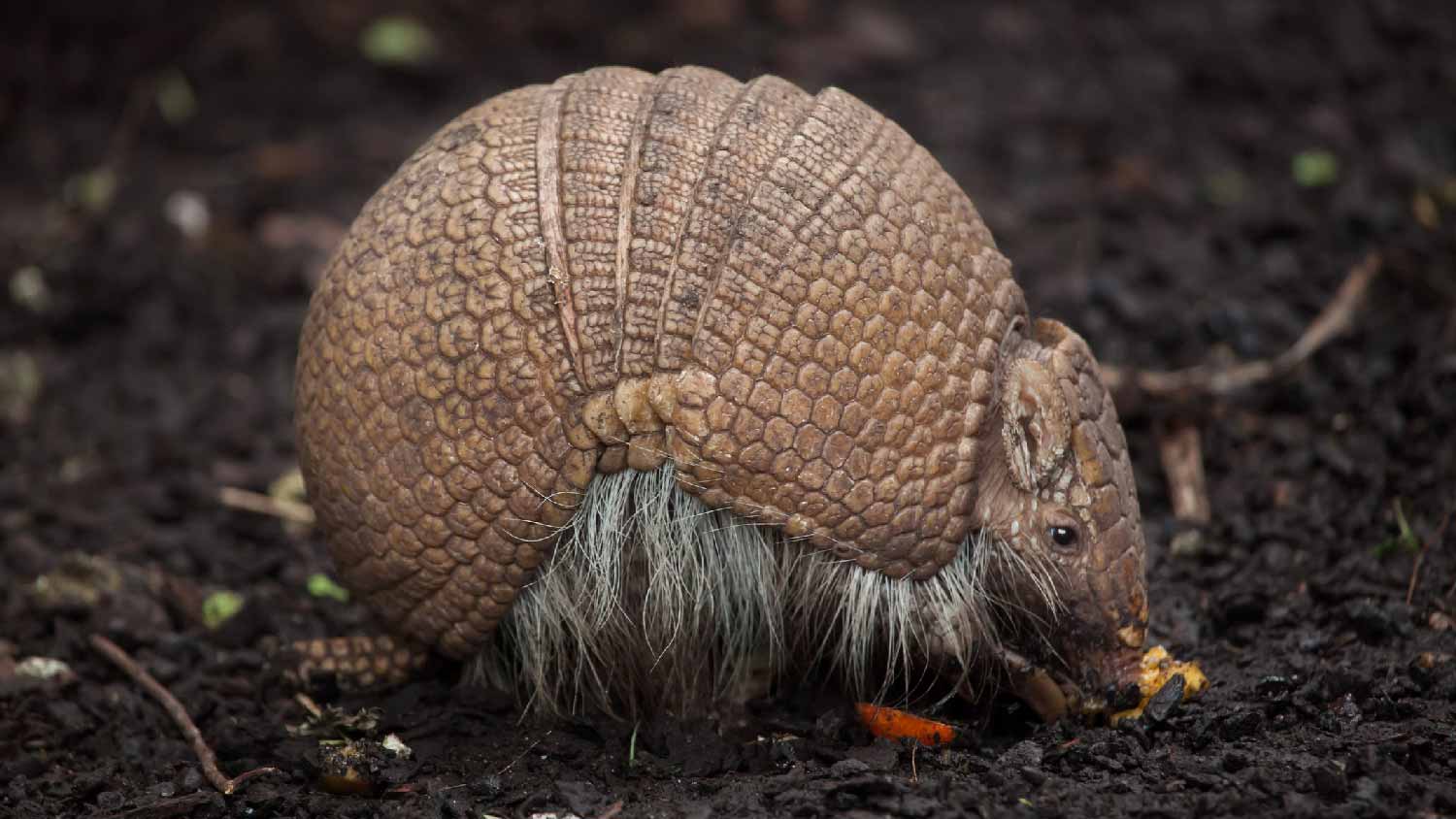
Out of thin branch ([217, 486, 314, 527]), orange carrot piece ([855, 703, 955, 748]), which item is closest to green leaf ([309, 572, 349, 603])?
thin branch ([217, 486, 314, 527])

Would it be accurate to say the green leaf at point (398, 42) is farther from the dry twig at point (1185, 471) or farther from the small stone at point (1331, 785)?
the small stone at point (1331, 785)

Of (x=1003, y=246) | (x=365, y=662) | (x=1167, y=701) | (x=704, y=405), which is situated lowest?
(x=365, y=662)

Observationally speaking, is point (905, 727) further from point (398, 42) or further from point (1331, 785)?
point (398, 42)

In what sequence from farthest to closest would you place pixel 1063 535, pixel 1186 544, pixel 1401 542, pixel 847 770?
pixel 1186 544 → pixel 1401 542 → pixel 1063 535 → pixel 847 770

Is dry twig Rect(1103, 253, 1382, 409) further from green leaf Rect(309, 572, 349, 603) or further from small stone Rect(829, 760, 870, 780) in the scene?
green leaf Rect(309, 572, 349, 603)

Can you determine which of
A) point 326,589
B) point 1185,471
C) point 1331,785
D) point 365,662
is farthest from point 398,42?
point 1331,785

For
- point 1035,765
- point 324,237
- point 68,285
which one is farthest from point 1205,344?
point 68,285

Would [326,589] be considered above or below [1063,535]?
below
